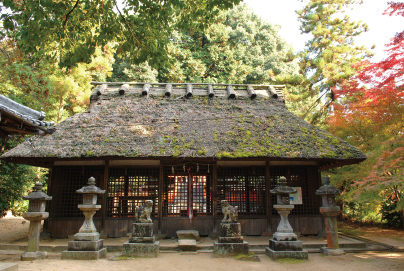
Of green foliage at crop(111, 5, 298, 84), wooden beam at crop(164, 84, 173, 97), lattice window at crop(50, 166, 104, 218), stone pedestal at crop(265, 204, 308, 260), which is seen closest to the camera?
Answer: stone pedestal at crop(265, 204, 308, 260)

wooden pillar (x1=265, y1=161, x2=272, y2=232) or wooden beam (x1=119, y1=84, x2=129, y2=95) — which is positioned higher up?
wooden beam (x1=119, y1=84, x2=129, y2=95)

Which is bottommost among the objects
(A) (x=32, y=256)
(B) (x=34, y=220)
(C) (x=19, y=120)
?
(A) (x=32, y=256)

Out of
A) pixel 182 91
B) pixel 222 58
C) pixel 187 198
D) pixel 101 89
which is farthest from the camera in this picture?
pixel 222 58

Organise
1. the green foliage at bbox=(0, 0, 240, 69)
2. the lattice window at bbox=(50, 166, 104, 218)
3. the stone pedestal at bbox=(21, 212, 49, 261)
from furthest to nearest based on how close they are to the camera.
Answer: the lattice window at bbox=(50, 166, 104, 218) < the stone pedestal at bbox=(21, 212, 49, 261) < the green foliage at bbox=(0, 0, 240, 69)

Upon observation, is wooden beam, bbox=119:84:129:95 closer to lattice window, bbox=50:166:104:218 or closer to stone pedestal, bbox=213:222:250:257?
lattice window, bbox=50:166:104:218

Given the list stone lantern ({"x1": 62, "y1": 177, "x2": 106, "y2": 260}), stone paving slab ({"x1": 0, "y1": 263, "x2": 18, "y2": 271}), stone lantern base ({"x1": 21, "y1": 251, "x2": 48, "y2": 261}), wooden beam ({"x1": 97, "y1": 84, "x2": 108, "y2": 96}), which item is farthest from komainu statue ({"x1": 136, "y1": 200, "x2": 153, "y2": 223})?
Answer: wooden beam ({"x1": 97, "y1": 84, "x2": 108, "y2": 96})

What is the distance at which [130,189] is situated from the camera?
9844 millimetres

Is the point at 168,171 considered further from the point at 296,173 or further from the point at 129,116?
the point at 296,173

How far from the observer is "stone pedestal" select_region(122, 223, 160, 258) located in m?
7.02

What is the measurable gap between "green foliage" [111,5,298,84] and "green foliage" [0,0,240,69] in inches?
567

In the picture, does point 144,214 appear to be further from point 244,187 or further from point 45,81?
point 45,81

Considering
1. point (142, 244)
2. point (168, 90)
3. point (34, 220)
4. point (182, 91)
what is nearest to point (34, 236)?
point (34, 220)

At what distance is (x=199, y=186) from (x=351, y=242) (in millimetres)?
5104

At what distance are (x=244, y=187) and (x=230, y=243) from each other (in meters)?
3.19
